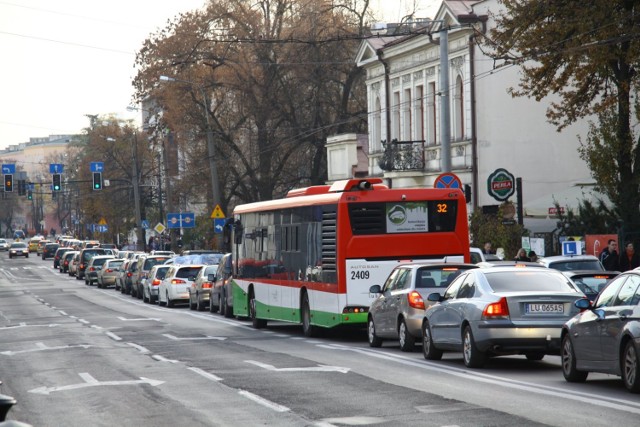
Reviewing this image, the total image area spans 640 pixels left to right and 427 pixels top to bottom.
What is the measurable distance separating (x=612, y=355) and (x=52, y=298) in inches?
1718

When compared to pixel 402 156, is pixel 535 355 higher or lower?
lower

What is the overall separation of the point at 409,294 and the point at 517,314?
13.7 feet

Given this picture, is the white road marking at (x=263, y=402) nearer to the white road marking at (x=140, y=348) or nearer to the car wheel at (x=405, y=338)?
the car wheel at (x=405, y=338)

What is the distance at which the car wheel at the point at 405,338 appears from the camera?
2197 centimetres

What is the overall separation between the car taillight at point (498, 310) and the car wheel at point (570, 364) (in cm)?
161

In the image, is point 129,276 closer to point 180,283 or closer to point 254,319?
point 180,283

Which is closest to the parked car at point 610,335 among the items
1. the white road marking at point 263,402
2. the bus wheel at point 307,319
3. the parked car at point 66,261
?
the white road marking at point 263,402

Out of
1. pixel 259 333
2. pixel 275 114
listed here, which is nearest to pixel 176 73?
pixel 275 114

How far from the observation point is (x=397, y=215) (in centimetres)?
2577

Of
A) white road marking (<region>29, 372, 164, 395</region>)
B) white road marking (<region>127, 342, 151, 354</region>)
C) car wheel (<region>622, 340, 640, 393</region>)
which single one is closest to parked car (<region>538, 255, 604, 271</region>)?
white road marking (<region>127, 342, 151, 354</region>)

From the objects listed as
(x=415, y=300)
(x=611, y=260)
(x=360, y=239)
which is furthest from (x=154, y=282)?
(x=415, y=300)

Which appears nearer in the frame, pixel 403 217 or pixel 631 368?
pixel 631 368

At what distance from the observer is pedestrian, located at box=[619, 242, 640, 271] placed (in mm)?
30147

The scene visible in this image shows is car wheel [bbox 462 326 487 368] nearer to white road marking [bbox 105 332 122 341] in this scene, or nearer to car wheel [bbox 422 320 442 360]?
car wheel [bbox 422 320 442 360]
